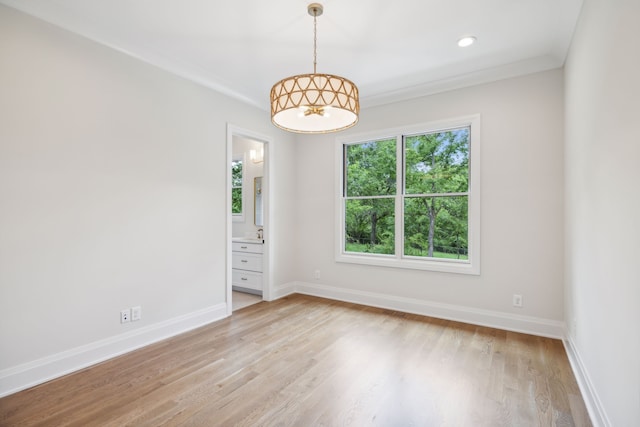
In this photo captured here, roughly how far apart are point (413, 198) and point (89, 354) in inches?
142

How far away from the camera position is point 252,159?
18.5ft

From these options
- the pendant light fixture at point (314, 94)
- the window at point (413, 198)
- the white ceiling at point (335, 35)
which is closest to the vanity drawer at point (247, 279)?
the window at point (413, 198)

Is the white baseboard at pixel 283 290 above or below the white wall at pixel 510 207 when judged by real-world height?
below

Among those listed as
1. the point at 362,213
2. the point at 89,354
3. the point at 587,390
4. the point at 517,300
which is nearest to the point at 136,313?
the point at 89,354

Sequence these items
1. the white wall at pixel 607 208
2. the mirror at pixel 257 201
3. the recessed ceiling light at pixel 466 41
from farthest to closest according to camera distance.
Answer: the mirror at pixel 257 201 < the recessed ceiling light at pixel 466 41 < the white wall at pixel 607 208

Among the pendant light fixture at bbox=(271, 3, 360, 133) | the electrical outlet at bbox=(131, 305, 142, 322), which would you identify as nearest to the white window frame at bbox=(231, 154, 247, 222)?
the electrical outlet at bbox=(131, 305, 142, 322)

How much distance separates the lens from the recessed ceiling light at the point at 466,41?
2.77m

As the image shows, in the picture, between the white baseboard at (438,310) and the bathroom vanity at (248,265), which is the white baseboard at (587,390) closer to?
the white baseboard at (438,310)

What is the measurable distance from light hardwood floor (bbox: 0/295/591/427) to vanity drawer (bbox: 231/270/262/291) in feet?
4.20

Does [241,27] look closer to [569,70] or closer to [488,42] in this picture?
[488,42]

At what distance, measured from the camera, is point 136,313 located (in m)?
2.90

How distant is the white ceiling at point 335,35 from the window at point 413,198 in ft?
2.22

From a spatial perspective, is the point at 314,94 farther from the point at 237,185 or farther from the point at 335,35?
the point at 237,185

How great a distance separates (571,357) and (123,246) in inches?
154
